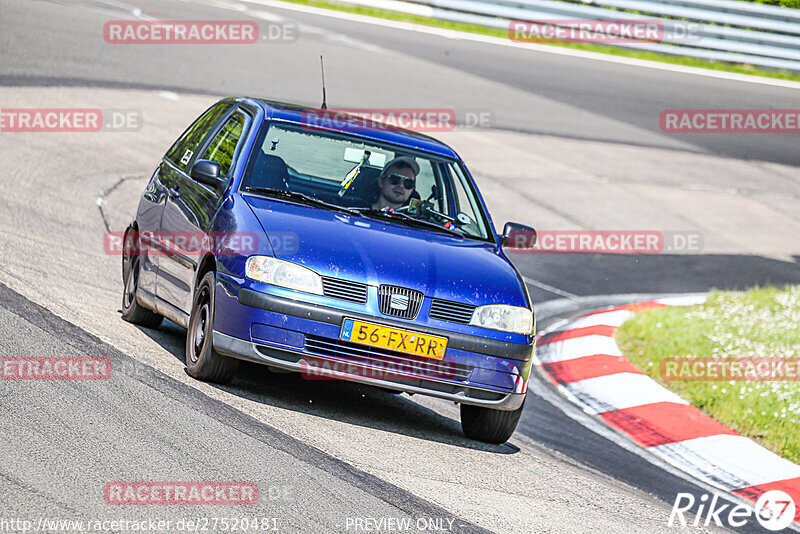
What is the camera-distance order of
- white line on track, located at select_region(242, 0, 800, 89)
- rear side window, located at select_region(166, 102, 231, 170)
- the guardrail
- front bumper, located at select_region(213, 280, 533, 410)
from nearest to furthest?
front bumper, located at select_region(213, 280, 533, 410)
rear side window, located at select_region(166, 102, 231, 170)
the guardrail
white line on track, located at select_region(242, 0, 800, 89)

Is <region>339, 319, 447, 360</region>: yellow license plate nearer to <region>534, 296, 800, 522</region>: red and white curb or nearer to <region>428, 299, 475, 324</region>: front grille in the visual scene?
<region>428, 299, 475, 324</region>: front grille

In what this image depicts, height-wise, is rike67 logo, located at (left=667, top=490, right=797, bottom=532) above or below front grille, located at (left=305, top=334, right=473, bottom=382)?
below

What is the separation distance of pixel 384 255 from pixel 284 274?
0.56m

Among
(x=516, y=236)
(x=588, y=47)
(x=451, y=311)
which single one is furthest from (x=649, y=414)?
(x=588, y=47)

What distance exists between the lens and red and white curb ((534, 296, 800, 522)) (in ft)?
24.2

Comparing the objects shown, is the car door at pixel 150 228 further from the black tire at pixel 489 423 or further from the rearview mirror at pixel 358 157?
the black tire at pixel 489 423

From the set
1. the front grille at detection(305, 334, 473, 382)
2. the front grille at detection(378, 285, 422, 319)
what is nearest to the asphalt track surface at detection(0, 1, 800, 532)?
the front grille at detection(305, 334, 473, 382)

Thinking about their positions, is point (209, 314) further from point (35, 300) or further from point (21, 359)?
point (35, 300)

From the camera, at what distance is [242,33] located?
21531mm

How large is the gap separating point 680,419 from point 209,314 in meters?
3.62

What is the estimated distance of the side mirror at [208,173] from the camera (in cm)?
702

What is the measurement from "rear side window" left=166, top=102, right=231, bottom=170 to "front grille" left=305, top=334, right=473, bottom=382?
7.39 ft

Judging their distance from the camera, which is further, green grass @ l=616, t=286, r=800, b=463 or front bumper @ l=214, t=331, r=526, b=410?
green grass @ l=616, t=286, r=800, b=463

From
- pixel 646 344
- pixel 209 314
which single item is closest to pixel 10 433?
pixel 209 314
